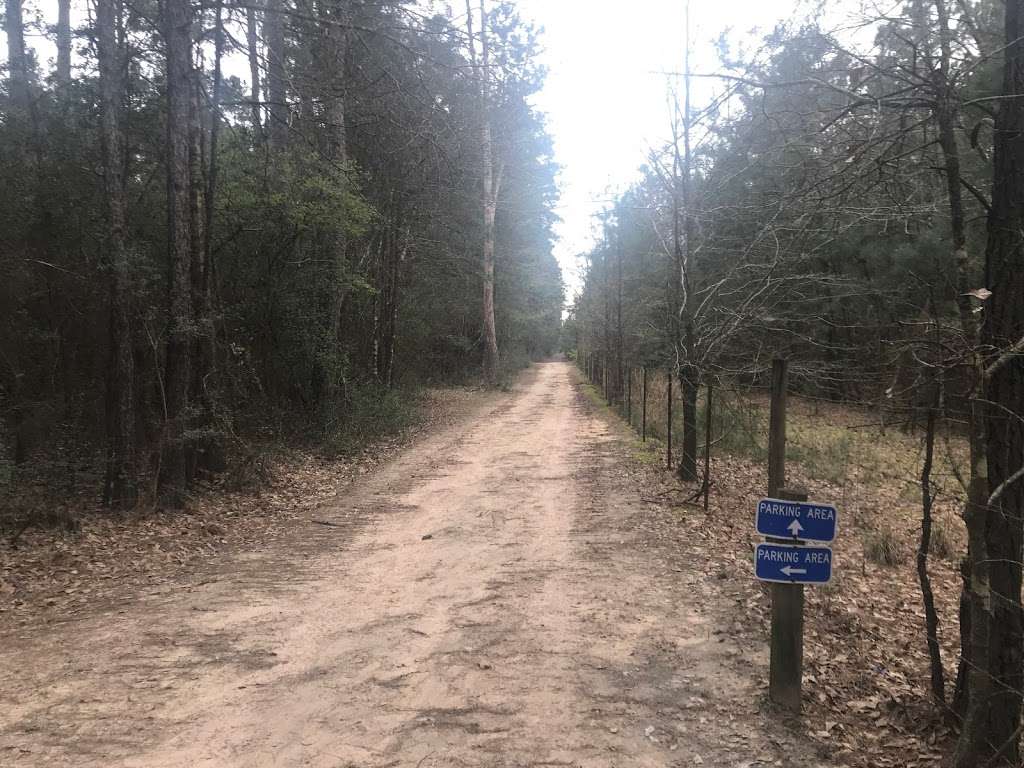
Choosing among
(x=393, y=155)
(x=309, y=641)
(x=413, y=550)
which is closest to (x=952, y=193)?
(x=309, y=641)

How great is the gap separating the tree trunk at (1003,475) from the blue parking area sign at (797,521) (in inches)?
26.7

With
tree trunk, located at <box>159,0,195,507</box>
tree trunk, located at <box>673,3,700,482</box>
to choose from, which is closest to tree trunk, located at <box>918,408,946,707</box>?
tree trunk, located at <box>673,3,700,482</box>

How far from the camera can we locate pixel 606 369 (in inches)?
1047

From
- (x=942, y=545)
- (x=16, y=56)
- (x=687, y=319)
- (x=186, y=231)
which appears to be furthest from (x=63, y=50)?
(x=942, y=545)

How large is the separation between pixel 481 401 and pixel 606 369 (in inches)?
210

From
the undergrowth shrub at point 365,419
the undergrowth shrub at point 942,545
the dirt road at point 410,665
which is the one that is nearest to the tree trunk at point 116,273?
the dirt road at point 410,665

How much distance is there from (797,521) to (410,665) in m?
2.64

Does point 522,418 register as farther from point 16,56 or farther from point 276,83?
point 16,56

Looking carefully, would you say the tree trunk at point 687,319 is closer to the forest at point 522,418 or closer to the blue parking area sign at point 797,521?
the forest at point 522,418

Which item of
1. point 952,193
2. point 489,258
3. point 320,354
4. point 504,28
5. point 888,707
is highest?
point 504,28

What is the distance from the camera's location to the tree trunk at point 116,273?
791 cm

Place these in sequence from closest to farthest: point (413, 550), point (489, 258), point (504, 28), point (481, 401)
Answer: point (413, 550) < point (504, 28) < point (481, 401) < point (489, 258)

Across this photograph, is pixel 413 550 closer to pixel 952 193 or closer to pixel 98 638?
pixel 98 638

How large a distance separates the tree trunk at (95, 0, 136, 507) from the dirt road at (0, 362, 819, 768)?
256cm
